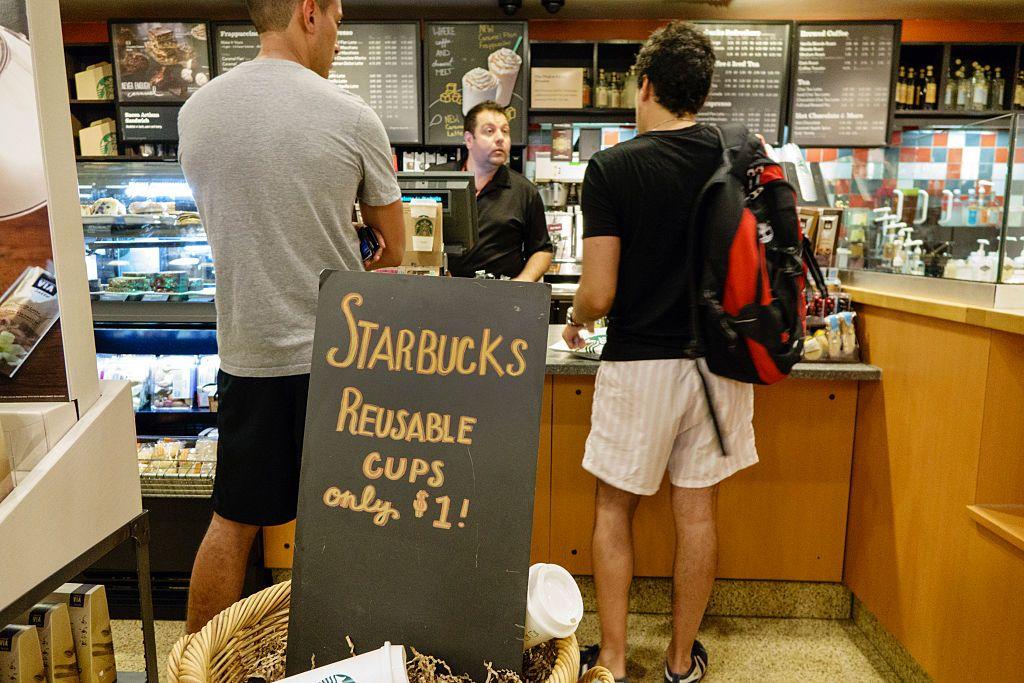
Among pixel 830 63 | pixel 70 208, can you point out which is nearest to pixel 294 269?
pixel 70 208

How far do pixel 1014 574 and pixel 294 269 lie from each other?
5.78 ft

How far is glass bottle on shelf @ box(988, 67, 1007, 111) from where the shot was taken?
4.62 meters

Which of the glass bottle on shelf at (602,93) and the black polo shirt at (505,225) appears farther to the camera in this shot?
the glass bottle on shelf at (602,93)

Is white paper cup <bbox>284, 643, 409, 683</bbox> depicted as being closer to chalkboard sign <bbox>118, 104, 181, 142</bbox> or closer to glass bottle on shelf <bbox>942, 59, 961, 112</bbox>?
chalkboard sign <bbox>118, 104, 181, 142</bbox>

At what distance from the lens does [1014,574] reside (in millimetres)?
1544

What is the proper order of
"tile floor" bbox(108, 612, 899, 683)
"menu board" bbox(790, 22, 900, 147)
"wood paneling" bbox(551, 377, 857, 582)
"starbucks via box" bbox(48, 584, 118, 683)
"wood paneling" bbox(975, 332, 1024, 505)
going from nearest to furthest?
"starbucks via box" bbox(48, 584, 118, 683) → "wood paneling" bbox(975, 332, 1024, 505) → "tile floor" bbox(108, 612, 899, 683) → "wood paneling" bbox(551, 377, 857, 582) → "menu board" bbox(790, 22, 900, 147)

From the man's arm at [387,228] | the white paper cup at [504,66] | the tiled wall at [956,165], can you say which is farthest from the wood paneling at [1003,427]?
the white paper cup at [504,66]

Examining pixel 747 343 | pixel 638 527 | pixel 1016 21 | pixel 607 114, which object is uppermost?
pixel 1016 21

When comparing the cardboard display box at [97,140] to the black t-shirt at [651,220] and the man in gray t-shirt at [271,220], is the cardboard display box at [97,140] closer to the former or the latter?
the man in gray t-shirt at [271,220]

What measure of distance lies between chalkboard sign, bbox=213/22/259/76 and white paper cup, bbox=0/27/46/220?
389 cm

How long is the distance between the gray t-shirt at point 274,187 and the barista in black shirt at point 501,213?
1.65 metres

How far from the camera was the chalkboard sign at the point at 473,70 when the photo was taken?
4328 mm

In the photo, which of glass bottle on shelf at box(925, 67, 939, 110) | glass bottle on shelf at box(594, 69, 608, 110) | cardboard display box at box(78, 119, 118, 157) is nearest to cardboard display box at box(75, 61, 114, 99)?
cardboard display box at box(78, 119, 118, 157)

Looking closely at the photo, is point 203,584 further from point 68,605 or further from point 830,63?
point 830,63
